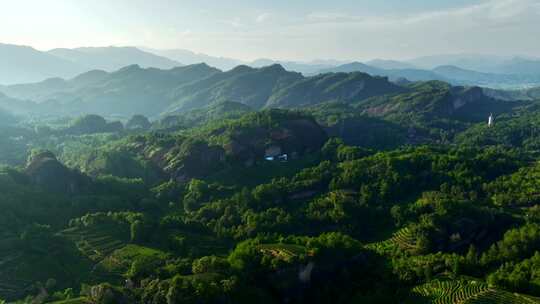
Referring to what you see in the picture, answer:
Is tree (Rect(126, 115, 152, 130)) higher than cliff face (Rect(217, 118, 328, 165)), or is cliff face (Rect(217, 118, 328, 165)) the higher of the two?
cliff face (Rect(217, 118, 328, 165))

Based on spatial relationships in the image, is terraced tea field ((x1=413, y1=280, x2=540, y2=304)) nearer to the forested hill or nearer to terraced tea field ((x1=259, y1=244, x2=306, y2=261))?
the forested hill

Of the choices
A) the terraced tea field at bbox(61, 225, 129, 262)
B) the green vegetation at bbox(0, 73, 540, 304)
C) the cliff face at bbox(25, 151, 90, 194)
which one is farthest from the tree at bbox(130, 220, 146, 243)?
the cliff face at bbox(25, 151, 90, 194)

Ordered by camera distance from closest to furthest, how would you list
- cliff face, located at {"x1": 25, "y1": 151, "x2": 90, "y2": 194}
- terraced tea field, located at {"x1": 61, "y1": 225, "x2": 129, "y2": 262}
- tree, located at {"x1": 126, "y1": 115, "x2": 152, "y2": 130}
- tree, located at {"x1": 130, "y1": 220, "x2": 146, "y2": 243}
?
1. terraced tea field, located at {"x1": 61, "y1": 225, "x2": 129, "y2": 262}
2. tree, located at {"x1": 130, "y1": 220, "x2": 146, "y2": 243}
3. cliff face, located at {"x1": 25, "y1": 151, "x2": 90, "y2": 194}
4. tree, located at {"x1": 126, "y1": 115, "x2": 152, "y2": 130}

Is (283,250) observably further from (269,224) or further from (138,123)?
(138,123)

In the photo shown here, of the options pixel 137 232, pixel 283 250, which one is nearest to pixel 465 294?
pixel 283 250

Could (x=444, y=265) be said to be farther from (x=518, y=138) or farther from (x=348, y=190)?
(x=518, y=138)

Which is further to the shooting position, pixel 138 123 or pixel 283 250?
pixel 138 123

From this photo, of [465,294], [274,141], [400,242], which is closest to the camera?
[465,294]

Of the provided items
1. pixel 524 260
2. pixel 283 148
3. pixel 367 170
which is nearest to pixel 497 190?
pixel 367 170
